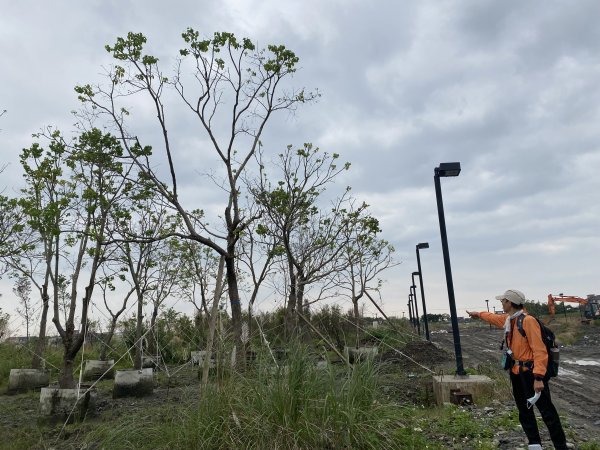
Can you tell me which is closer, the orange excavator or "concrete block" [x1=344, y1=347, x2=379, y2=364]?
"concrete block" [x1=344, y1=347, x2=379, y2=364]

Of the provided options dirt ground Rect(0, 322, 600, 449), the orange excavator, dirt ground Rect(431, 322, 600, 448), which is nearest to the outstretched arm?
dirt ground Rect(0, 322, 600, 449)

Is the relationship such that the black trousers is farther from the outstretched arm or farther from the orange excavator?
the orange excavator

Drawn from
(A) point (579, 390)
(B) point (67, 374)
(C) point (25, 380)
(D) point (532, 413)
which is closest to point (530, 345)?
(D) point (532, 413)

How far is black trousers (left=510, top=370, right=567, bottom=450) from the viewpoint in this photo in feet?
14.8

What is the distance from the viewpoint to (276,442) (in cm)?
407

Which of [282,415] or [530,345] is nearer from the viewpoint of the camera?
[282,415]

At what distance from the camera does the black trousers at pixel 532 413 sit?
178 inches

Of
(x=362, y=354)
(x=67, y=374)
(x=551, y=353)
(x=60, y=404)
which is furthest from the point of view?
(x=67, y=374)

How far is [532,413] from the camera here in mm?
4680

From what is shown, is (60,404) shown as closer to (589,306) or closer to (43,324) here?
(43,324)

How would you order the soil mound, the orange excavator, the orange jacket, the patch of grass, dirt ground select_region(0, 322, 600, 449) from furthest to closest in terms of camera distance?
the orange excavator < the soil mound < dirt ground select_region(0, 322, 600, 449) < the orange jacket < the patch of grass

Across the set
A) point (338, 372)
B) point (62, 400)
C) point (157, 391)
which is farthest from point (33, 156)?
point (338, 372)

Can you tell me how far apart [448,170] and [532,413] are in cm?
536

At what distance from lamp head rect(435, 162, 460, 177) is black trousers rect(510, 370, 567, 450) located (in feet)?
16.4
